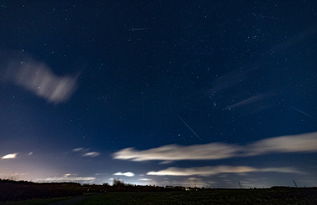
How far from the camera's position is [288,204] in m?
27.2

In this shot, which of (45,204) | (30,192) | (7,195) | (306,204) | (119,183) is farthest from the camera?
(119,183)

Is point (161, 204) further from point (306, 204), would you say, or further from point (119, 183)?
point (119, 183)

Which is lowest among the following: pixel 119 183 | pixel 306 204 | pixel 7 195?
pixel 306 204

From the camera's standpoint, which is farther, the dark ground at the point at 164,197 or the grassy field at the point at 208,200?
the dark ground at the point at 164,197

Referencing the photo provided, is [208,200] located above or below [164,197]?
below

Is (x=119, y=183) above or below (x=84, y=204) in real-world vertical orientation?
above

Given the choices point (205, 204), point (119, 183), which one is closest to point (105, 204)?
point (205, 204)

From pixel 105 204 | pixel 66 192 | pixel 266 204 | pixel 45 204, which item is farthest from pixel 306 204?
pixel 66 192

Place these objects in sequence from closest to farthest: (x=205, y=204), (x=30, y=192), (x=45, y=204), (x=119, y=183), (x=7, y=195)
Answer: (x=205, y=204)
(x=45, y=204)
(x=7, y=195)
(x=30, y=192)
(x=119, y=183)

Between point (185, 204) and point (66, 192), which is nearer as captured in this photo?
point (185, 204)

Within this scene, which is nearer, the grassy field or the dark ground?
the grassy field

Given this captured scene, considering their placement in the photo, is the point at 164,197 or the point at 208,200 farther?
the point at 164,197

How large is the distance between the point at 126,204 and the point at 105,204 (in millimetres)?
2767

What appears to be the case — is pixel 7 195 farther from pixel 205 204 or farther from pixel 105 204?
pixel 205 204
